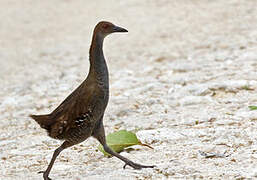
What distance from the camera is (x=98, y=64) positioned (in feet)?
12.6

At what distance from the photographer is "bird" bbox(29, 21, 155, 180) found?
3.73 metres

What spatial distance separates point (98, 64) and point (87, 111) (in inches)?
15.5

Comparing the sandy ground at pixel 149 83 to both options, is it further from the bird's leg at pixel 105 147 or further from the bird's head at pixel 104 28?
the bird's head at pixel 104 28

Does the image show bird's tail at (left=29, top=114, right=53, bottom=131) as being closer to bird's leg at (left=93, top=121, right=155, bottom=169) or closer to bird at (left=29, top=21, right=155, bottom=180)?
bird at (left=29, top=21, right=155, bottom=180)

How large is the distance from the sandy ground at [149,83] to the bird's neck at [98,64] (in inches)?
28.7

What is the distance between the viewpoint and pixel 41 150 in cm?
472

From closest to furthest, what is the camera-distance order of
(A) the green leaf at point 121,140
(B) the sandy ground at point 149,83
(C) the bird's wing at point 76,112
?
(C) the bird's wing at point 76,112
(B) the sandy ground at point 149,83
(A) the green leaf at point 121,140

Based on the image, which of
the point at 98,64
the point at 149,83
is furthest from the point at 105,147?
the point at 149,83

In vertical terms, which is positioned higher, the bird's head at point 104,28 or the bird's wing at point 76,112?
the bird's head at point 104,28

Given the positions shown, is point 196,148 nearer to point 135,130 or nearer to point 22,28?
point 135,130

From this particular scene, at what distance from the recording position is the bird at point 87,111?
3730 mm

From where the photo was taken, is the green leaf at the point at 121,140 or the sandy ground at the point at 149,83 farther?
the green leaf at the point at 121,140

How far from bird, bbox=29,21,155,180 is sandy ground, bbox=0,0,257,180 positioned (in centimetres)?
30

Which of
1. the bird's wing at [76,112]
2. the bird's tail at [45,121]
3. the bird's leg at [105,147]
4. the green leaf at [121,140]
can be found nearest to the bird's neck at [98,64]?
the bird's wing at [76,112]
